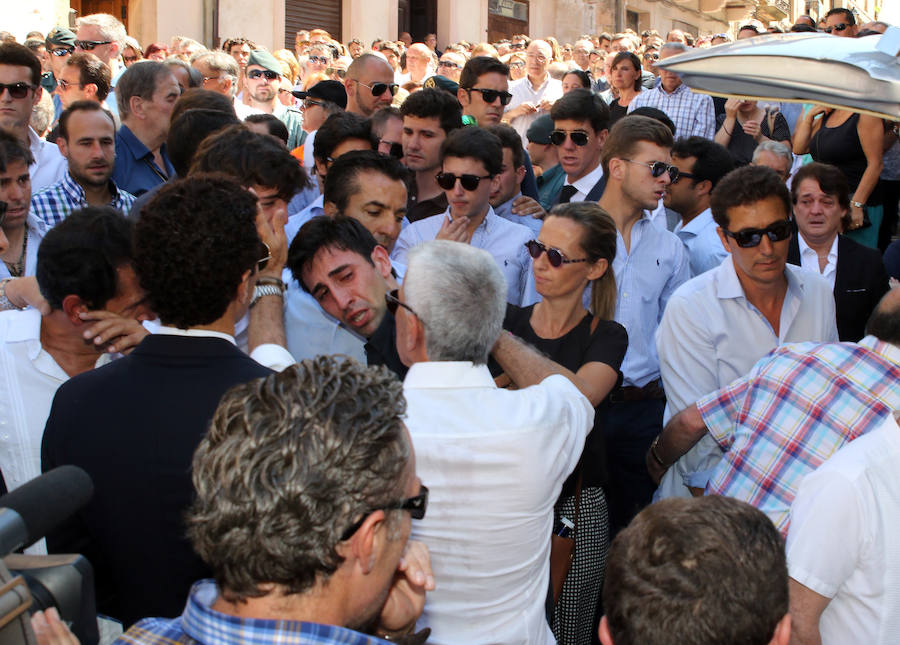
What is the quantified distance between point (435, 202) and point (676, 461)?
8.17ft

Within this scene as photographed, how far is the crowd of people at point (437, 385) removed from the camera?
157cm

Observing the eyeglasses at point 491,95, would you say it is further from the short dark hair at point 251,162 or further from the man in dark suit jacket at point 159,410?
the man in dark suit jacket at point 159,410

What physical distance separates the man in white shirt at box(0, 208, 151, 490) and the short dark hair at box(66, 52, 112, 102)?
480 centimetres

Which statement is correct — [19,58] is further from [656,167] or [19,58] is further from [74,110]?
[656,167]

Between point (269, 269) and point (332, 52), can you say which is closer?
point (269, 269)

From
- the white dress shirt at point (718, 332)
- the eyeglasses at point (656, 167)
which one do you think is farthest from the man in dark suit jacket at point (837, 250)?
the white dress shirt at point (718, 332)

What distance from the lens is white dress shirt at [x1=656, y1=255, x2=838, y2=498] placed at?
3904mm

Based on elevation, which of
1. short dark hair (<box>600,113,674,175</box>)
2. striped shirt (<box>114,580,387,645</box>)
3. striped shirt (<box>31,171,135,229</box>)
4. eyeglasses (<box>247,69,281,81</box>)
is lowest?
striped shirt (<box>114,580,387,645</box>)

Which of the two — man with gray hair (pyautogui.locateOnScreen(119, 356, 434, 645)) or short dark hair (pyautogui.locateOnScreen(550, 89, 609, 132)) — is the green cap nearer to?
short dark hair (pyautogui.locateOnScreen(550, 89, 609, 132))

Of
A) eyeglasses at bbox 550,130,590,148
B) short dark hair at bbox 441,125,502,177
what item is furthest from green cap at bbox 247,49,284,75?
short dark hair at bbox 441,125,502,177

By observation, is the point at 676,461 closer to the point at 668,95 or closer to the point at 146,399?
the point at 146,399

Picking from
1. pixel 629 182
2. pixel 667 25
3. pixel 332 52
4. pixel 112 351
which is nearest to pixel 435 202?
pixel 629 182

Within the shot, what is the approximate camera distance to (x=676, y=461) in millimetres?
3590

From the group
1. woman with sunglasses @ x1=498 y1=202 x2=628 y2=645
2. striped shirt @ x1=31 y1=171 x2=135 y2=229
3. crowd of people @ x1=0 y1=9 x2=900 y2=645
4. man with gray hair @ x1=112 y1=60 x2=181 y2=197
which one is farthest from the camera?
man with gray hair @ x1=112 y1=60 x2=181 y2=197
